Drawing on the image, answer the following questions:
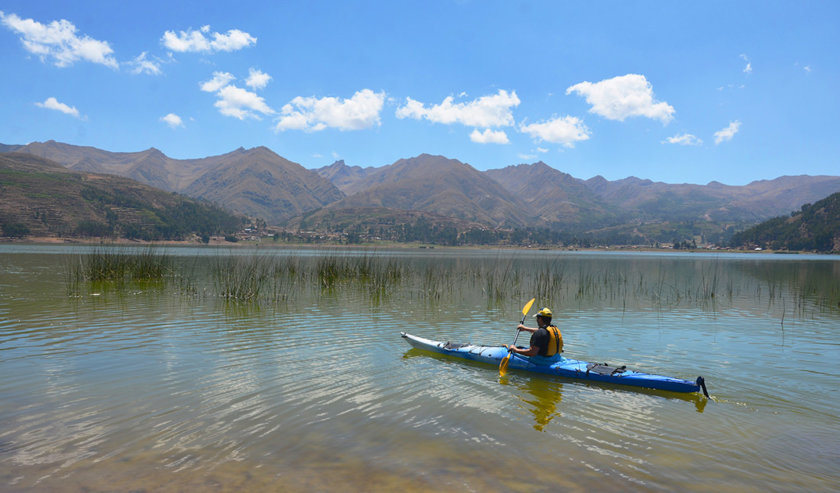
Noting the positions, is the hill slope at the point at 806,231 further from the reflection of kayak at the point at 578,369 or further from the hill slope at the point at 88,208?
the hill slope at the point at 88,208

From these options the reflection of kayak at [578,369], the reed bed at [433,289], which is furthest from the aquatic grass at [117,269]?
the reflection of kayak at [578,369]

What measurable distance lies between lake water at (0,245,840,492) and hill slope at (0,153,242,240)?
313 feet

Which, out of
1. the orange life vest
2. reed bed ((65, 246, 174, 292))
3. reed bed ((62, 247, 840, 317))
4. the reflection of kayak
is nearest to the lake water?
the reflection of kayak

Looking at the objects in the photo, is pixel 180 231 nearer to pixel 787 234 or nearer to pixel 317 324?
pixel 317 324

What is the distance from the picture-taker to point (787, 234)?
140625mm

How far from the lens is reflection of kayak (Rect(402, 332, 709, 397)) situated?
8643 millimetres

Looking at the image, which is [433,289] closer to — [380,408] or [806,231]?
[380,408]

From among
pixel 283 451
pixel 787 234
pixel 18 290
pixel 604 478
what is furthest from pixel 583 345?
pixel 787 234

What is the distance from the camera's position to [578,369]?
30.7ft

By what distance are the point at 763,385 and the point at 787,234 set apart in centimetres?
16662

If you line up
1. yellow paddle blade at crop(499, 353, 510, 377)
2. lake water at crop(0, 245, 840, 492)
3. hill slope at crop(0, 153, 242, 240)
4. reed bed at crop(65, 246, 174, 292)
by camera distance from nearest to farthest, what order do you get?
lake water at crop(0, 245, 840, 492)
yellow paddle blade at crop(499, 353, 510, 377)
reed bed at crop(65, 246, 174, 292)
hill slope at crop(0, 153, 242, 240)

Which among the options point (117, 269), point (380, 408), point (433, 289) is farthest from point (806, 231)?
point (380, 408)

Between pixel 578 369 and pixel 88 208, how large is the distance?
147799mm

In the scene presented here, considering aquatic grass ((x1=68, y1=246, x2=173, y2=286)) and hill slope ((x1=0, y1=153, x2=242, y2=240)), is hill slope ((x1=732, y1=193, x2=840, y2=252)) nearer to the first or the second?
aquatic grass ((x1=68, y1=246, x2=173, y2=286))
